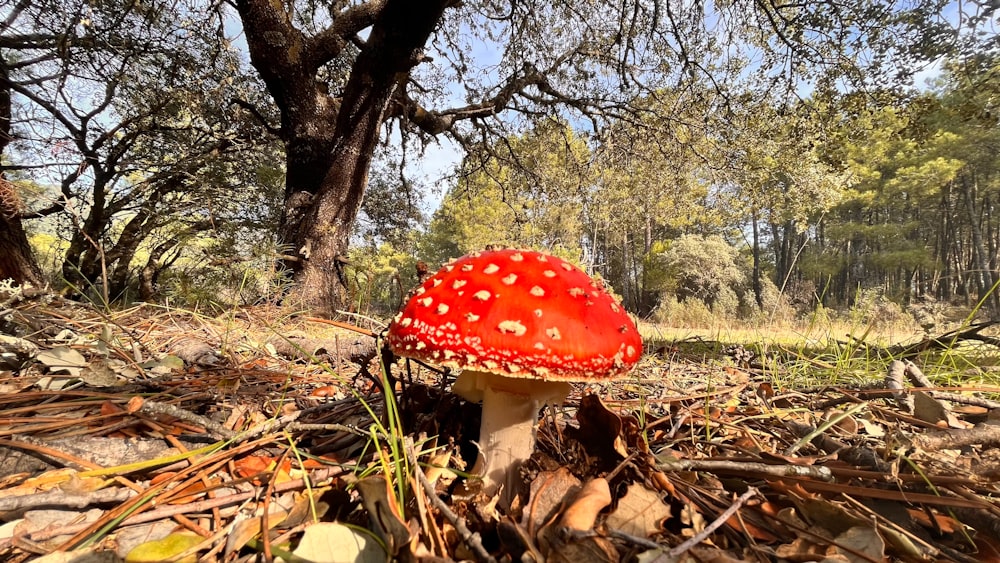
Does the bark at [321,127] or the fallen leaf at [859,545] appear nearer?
the fallen leaf at [859,545]

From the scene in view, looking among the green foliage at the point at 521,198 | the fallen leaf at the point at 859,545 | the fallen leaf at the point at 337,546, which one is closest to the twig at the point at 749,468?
the fallen leaf at the point at 859,545

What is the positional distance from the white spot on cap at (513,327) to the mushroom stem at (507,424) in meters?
0.21

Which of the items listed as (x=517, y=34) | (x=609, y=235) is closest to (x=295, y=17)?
(x=517, y=34)

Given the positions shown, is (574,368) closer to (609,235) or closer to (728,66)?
(728,66)

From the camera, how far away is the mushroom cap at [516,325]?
0.89 metres

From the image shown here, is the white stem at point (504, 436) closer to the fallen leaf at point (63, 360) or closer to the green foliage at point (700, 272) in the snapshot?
the fallen leaf at point (63, 360)

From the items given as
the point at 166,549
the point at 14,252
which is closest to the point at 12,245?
the point at 14,252

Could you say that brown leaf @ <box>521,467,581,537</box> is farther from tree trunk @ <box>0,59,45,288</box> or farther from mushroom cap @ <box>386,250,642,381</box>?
tree trunk @ <box>0,59,45,288</box>

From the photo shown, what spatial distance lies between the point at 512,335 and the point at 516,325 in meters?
0.02

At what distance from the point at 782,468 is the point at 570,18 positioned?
6219 mm

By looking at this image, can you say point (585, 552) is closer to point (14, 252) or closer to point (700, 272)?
point (14, 252)

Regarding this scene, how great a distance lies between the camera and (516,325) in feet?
2.98

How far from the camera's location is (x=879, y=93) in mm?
4293

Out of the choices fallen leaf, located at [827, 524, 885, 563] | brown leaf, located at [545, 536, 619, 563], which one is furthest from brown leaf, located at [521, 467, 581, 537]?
fallen leaf, located at [827, 524, 885, 563]
